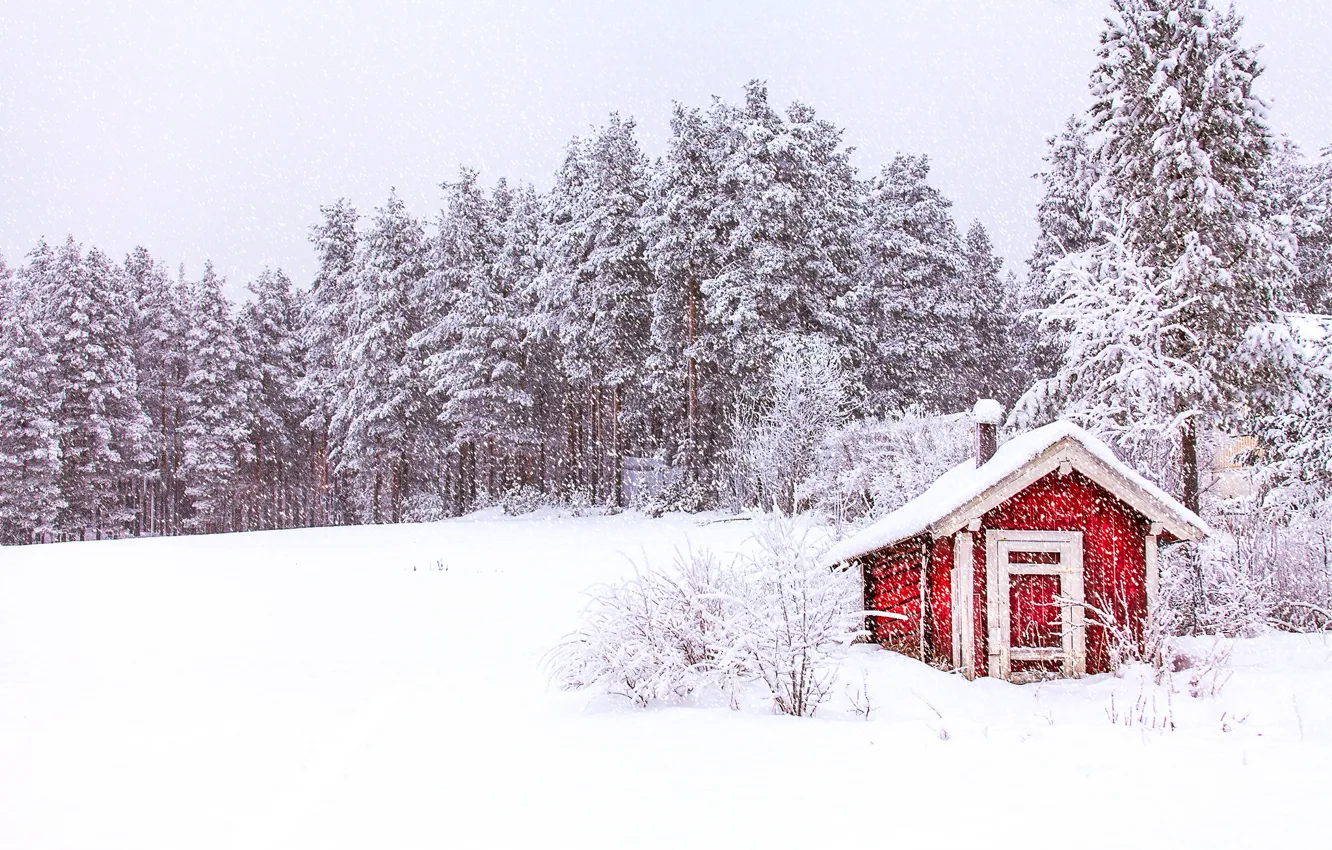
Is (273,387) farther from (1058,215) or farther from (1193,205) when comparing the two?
(1193,205)

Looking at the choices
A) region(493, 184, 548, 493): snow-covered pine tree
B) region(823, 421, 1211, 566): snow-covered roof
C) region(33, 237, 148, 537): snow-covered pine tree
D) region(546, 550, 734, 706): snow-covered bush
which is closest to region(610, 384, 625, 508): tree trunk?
region(493, 184, 548, 493): snow-covered pine tree

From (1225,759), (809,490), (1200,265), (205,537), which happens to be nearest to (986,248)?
(809,490)

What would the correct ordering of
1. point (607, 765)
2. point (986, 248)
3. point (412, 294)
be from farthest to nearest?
1. point (986, 248)
2. point (412, 294)
3. point (607, 765)

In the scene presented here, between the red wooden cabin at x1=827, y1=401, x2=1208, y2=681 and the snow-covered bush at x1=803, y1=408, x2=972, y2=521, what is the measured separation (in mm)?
6813

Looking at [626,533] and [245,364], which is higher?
[245,364]

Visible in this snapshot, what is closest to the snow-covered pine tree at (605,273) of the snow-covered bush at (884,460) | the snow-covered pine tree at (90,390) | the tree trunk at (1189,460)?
the snow-covered bush at (884,460)

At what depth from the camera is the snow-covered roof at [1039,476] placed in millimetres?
10961

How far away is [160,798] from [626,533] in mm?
21277

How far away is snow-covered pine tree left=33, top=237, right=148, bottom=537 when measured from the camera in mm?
41938

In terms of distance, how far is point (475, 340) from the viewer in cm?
3728

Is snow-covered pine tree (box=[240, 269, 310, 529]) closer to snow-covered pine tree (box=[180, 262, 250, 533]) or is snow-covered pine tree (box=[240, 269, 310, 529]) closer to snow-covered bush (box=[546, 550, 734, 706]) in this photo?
snow-covered pine tree (box=[180, 262, 250, 533])

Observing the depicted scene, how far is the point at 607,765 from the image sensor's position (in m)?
7.28

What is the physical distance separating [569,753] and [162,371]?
48.5 m

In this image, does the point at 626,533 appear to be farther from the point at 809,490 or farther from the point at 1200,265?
the point at 1200,265
